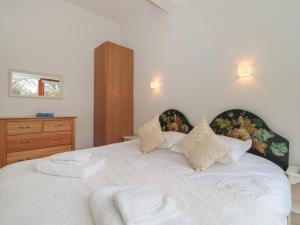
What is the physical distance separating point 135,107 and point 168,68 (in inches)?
43.9

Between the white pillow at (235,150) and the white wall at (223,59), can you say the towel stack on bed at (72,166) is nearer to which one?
the white pillow at (235,150)

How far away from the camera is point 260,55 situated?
1.94 metres

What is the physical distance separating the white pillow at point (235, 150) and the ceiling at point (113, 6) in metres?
2.88

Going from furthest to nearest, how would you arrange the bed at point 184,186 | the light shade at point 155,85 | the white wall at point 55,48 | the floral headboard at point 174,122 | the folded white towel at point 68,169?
the light shade at point 155,85 < the white wall at point 55,48 < the floral headboard at point 174,122 < the folded white towel at point 68,169 < the bed at point 184,186

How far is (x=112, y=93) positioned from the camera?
3281mm

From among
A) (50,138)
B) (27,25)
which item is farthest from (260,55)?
(27,25)

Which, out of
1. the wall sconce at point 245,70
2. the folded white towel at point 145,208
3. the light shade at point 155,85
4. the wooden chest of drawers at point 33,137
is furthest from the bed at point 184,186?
the light shade at point 155,85

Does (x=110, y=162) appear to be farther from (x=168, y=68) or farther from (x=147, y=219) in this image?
(x=168, y=68)

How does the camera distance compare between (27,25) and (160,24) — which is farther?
(160,24)

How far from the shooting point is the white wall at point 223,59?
1776mm

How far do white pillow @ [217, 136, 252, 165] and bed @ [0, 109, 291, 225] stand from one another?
0.20ft

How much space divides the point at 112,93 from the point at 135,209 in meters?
2.69

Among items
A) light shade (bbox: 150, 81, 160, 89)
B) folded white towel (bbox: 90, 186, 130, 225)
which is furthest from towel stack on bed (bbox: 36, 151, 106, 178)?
light shade (bbox: 150, 81, 160, 89)

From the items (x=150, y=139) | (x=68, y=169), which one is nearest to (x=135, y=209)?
(x=68, y=169)
